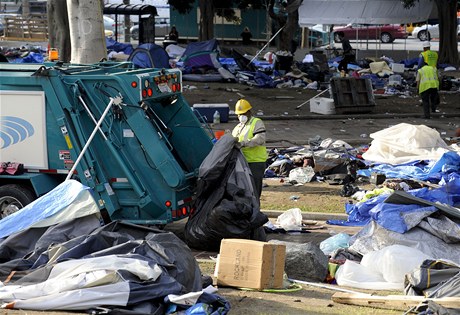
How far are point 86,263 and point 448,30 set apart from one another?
103 ft

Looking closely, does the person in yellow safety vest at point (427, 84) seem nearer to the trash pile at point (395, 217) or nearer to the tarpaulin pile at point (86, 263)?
the trash pile at point (395, 217)

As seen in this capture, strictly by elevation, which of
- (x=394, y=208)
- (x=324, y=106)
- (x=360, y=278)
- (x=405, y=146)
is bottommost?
(x=324, y=106)

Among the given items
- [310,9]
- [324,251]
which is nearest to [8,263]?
[324,251]

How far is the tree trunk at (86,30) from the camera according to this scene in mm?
15703

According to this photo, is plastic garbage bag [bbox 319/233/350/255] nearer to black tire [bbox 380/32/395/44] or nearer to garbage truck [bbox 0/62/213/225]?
garbage truck [bbox 0/62/213/225]

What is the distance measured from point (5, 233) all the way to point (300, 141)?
9922 mm

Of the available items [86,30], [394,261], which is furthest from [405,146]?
[394,261]

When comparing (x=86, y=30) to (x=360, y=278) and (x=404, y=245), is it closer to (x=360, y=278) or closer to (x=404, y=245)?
(x=404, y=245)

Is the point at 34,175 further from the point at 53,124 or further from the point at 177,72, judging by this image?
the point at 177,72

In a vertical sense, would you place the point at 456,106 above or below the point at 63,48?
below

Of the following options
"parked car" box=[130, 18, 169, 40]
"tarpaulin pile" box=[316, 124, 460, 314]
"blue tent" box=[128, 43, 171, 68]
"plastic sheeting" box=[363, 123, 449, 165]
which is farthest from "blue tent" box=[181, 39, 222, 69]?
"parked car" box=[130, 18, 169, 40]

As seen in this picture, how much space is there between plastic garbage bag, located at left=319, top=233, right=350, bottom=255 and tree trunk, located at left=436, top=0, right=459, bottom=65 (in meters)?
27.2

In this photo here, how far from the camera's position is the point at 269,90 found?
28.1 metres

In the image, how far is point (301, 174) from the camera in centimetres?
1421
